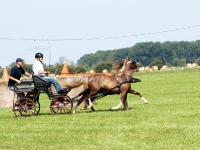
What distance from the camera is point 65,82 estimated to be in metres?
19.6

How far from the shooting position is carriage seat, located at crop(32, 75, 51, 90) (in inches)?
649

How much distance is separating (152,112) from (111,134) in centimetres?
456

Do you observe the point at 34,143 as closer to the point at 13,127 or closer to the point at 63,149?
the point at 63,149

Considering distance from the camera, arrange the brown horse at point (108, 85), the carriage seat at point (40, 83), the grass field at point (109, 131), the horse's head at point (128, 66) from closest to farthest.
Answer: the grass field at point (109, 131), the carriage seat at point (40, 83), the brown horse at point (108, 85), the horse's head at point (128, 66)

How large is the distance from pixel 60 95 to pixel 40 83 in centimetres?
73

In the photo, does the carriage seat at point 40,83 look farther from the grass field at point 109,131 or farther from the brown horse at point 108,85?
the brown horse at point 108,85

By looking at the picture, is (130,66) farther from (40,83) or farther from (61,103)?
(40,83)

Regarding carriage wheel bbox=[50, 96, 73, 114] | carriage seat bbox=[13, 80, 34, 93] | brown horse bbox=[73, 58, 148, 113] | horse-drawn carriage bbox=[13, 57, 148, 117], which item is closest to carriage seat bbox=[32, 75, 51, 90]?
horse-drawn carriage bbox=[13, 57, 148, 117]

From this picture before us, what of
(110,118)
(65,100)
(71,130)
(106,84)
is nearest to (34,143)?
(71,130)

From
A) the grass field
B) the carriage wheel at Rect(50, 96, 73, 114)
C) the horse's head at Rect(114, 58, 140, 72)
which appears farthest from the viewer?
the horse's head at Rect(114, 58, 140, 72)

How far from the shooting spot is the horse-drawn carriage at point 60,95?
16.6 m

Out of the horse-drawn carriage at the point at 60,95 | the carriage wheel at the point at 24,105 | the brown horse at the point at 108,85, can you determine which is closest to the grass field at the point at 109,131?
the carriage wheel at the point at 24,105

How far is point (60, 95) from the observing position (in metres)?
16.8

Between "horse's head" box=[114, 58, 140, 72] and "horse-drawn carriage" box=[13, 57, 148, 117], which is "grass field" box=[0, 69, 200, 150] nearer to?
"horse-drawn carriage" box=[13, 57, 148, 117]
